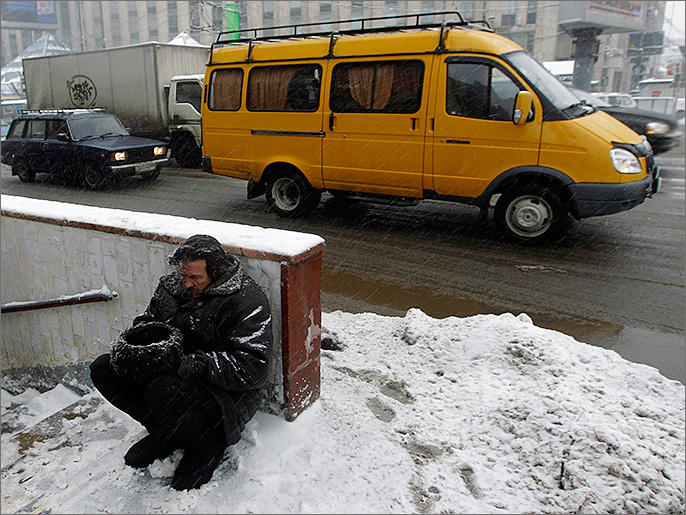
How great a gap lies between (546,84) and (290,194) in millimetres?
4034

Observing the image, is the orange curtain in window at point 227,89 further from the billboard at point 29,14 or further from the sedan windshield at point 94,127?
the billboard at point 29,14

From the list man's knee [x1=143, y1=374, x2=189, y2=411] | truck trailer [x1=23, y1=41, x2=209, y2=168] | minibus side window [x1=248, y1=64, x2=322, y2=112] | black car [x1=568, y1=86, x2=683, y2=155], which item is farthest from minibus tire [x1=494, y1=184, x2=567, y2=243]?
truck trailer [x1=23, y1=41, x2=209, y2=168]

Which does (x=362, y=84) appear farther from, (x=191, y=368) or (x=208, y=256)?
(x=191, y=368)

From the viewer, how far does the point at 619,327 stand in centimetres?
479

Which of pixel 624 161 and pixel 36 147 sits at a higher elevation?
pixel 624 161

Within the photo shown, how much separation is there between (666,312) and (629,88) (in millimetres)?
66788

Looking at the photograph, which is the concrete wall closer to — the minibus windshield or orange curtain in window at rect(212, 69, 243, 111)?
orange curtain in window at rect(212, 69, 243, 111)

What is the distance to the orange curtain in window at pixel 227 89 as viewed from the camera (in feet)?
28.1

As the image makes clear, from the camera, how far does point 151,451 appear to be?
292 centimetres

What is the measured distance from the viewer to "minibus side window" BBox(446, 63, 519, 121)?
22.0 ft

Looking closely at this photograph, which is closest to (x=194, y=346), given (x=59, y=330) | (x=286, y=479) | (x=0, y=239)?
(x=286, y=479)

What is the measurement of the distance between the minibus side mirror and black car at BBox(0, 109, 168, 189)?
8535mm

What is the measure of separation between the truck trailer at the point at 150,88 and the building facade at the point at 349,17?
27.1 meters

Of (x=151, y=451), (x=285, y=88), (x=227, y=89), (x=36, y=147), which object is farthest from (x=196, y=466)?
(x=36, y=147)
